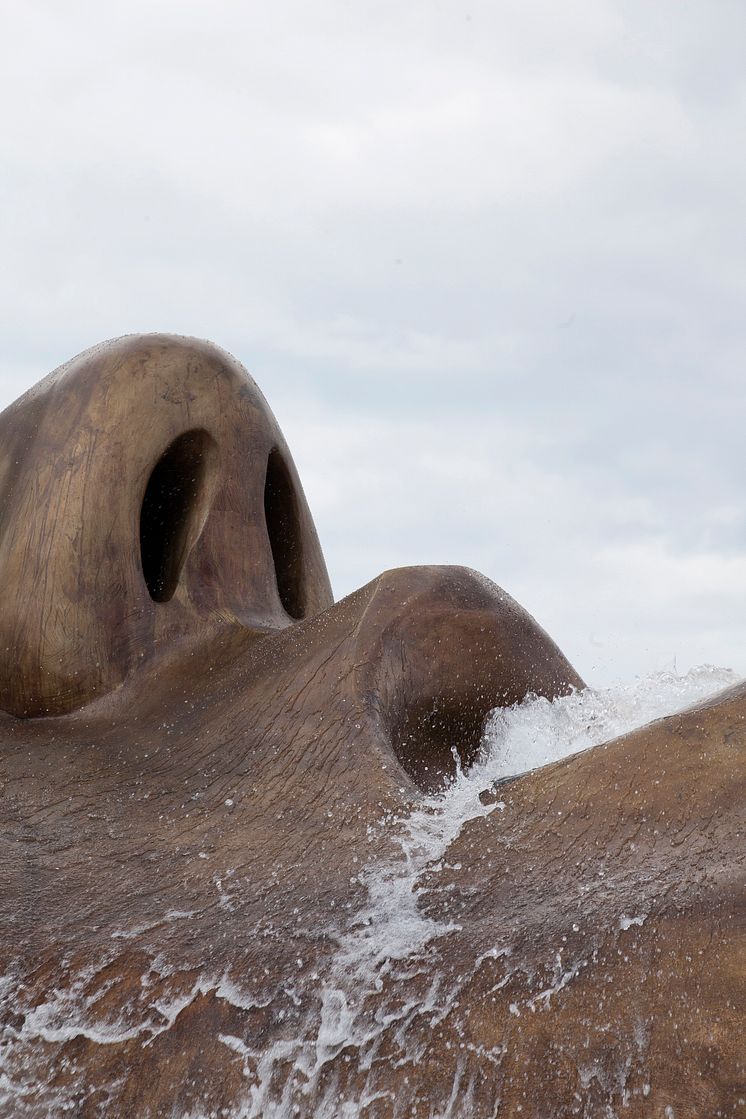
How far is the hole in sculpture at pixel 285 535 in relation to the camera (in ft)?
16.6

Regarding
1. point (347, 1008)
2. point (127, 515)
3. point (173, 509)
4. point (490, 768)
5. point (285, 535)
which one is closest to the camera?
point (347, 1008)

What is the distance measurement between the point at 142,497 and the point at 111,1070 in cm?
238

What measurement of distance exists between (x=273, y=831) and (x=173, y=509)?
187 cm

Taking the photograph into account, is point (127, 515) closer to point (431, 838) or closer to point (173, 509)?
point (173, 509)

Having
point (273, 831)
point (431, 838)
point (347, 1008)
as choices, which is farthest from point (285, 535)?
point (347, 1008)

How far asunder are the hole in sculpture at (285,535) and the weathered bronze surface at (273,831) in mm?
277

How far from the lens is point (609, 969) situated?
2367 mm

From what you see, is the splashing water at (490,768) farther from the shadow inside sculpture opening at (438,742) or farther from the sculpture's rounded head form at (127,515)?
the sculpture's rounded head form at (127,515)

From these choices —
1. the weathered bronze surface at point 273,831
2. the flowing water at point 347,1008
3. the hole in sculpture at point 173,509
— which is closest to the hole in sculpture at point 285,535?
the weathered bronze surface at point 273,831

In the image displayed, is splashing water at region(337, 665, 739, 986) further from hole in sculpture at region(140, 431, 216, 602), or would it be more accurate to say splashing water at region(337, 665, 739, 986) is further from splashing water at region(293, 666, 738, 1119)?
hole in sculpture at region(140, 431, 216, 602)

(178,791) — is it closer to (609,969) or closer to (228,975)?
(228,975)

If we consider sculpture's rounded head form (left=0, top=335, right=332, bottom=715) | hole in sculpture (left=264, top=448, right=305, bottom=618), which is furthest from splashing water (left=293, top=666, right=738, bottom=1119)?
hole in sculpture (left=264, top=448, right=305, bottom=618)

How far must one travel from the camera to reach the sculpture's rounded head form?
14.0 feet

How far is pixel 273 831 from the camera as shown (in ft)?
10.5
